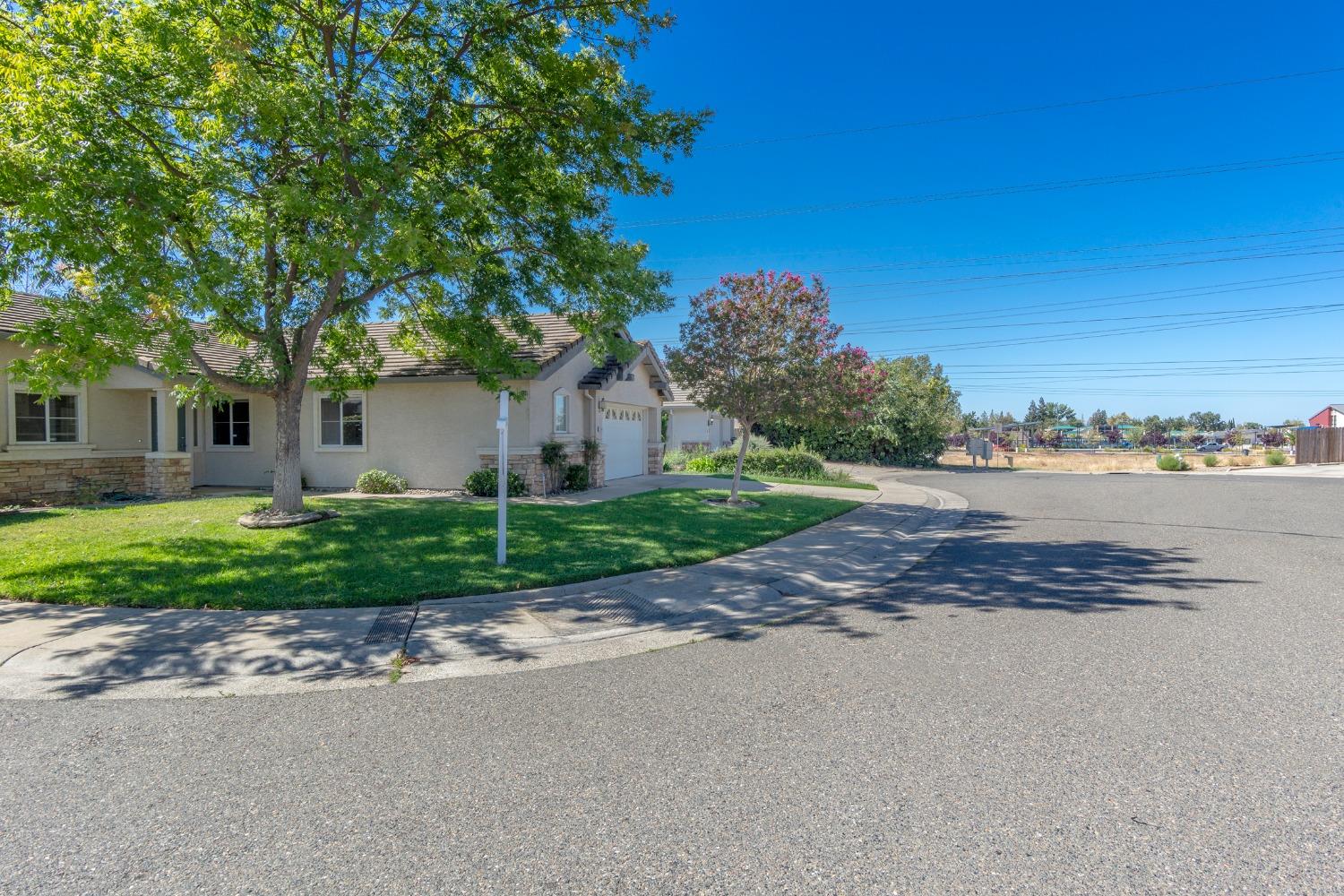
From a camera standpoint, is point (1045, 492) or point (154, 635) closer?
point (154, 635)

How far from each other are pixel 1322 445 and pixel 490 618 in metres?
43.2

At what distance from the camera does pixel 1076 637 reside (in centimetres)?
580

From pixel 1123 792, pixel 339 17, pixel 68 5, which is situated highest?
pixel 339 17

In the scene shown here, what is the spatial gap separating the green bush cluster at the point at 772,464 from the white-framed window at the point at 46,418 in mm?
16930

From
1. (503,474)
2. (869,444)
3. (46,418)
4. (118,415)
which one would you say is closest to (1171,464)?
(869,444)

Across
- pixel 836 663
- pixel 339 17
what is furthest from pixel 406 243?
pixel 836 663

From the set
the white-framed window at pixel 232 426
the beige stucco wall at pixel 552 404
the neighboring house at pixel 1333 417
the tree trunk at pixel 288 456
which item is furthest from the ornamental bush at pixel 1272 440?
the white-framed window at pixel 232 426

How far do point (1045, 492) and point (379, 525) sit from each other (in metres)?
17.2

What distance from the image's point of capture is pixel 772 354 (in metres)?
13.9

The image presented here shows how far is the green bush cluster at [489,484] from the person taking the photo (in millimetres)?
15047

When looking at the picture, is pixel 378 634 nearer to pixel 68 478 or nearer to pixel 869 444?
pixel 68 478

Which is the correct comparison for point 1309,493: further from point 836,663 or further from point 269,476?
point 269,476

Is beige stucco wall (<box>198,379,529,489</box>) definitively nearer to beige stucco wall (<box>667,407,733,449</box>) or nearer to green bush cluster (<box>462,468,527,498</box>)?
green bush cluster (<box>462,468,527,498</box>)

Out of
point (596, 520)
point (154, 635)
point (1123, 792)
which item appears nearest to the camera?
point (1123, 792)
